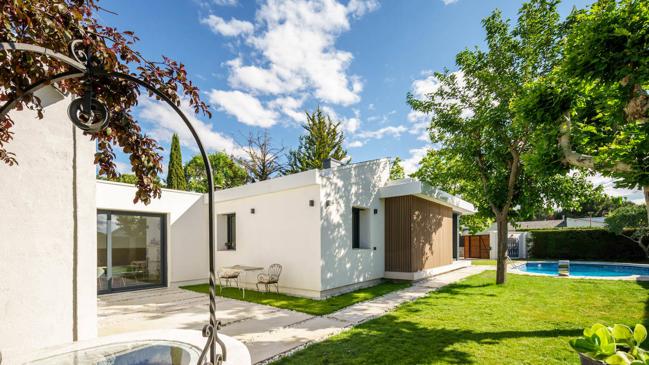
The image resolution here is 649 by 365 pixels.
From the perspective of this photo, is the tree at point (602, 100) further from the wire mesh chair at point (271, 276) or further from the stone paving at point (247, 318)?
the wire mesh chair at point (271, 276)

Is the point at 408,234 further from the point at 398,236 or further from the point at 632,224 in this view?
the point at 632,224

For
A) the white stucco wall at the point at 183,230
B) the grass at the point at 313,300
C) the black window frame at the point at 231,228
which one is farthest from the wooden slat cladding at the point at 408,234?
the white stucco wall at the point at 183,230

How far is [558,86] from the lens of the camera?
217 inches

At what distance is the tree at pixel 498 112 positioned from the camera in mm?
9484

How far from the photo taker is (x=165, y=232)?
1160 cm

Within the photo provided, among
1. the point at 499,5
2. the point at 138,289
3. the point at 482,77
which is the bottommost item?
the point at 138,289

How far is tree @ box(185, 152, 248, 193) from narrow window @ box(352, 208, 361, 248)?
1821cm

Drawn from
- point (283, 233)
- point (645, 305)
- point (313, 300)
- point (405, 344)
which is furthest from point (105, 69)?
point (645, 305)

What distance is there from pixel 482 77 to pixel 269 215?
8236 millimetres

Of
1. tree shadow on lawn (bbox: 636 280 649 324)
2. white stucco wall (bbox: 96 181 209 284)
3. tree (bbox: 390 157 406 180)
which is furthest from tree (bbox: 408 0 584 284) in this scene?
tree (bbox: 390 157 406 180)

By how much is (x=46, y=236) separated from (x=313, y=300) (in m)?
6.27

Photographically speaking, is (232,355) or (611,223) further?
(611,223)

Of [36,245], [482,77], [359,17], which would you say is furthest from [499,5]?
[36,245]

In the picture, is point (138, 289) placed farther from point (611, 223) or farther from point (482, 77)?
point (611, 223)
